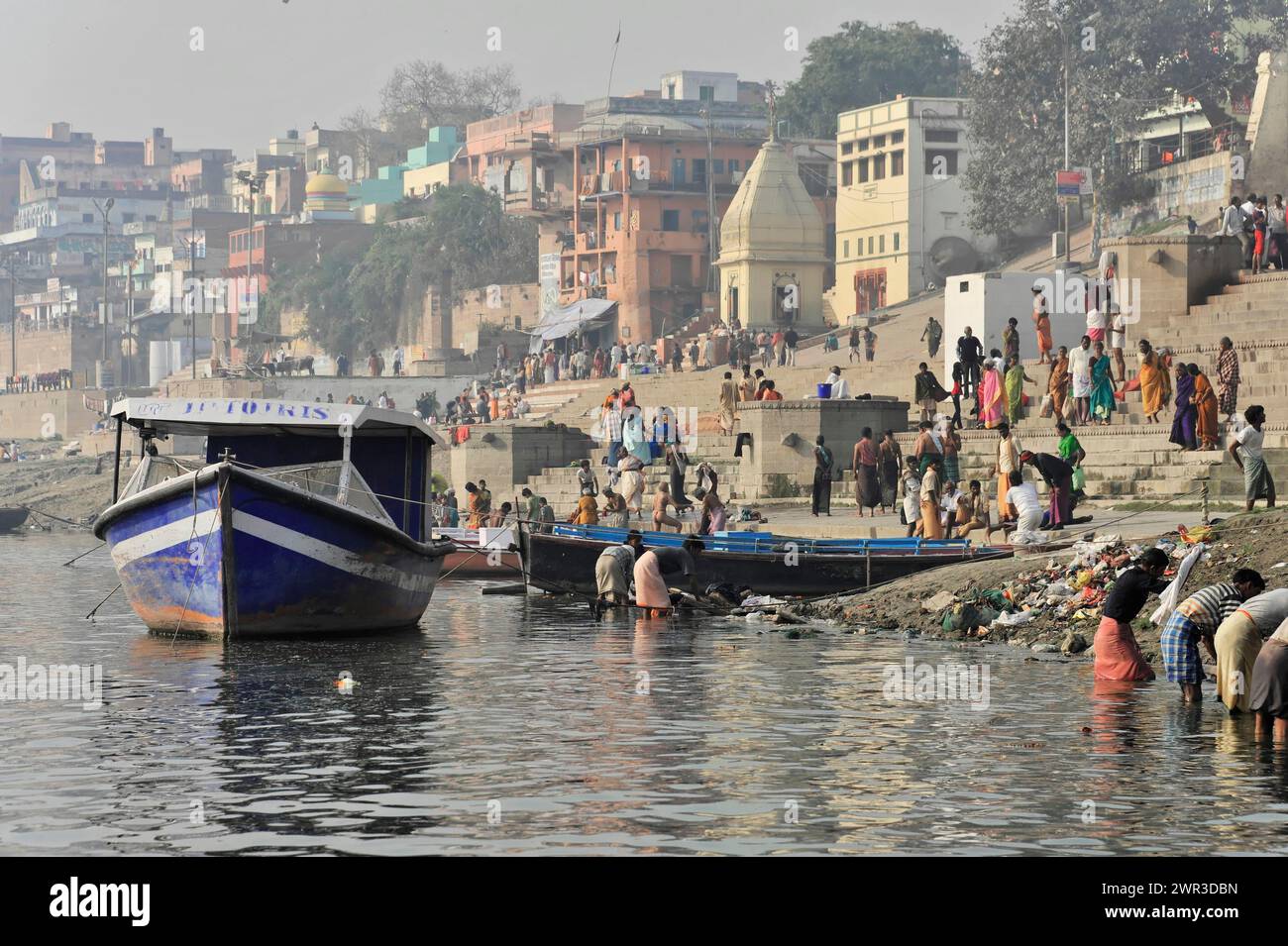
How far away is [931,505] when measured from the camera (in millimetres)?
22422

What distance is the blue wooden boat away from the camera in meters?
17.0

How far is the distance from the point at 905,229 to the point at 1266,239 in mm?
28220

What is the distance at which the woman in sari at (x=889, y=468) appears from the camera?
84.2 ft

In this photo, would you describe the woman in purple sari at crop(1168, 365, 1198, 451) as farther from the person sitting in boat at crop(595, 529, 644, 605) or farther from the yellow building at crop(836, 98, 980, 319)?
the yellow building at crop(836, 98, 980, 319)

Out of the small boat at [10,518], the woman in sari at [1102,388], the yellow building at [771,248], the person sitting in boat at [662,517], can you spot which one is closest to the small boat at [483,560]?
the person sitting in boat at [662,517]

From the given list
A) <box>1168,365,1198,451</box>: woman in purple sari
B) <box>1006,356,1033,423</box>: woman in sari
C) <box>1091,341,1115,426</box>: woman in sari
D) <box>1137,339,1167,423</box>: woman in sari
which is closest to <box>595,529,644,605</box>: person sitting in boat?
<box>1168,365,1198,451</box>: woman in purple sari

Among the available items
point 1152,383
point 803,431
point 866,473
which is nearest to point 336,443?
point 866,473

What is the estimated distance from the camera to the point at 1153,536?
60.6ft

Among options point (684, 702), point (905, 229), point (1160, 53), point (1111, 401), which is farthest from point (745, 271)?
point (684, 702)

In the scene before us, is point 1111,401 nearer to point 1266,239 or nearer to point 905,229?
point 1266,239

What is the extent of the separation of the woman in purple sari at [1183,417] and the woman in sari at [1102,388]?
209 cm

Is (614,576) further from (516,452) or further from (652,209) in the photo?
(652,209)

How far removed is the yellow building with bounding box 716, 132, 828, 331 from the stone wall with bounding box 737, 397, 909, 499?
→ 24518 millimetres

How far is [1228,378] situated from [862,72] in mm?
48917
